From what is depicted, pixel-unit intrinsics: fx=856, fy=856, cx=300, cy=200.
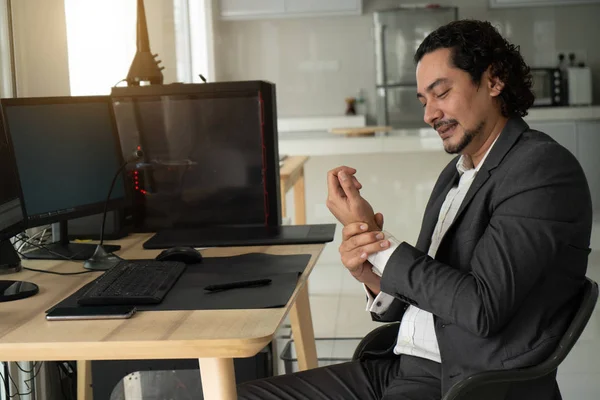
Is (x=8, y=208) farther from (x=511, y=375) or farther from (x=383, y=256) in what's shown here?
(x=511, y=375)

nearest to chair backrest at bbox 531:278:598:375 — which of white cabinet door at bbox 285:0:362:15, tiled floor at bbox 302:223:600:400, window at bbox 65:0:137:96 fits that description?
tiled floor at bbox 302:223:600:400

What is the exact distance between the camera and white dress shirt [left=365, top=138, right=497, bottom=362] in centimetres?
179

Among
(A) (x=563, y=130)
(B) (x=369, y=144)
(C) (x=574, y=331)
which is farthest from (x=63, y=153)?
(A) (x=563, y=130)

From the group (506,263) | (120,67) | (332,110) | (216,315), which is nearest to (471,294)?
(506,263)

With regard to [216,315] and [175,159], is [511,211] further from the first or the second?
[175,159]

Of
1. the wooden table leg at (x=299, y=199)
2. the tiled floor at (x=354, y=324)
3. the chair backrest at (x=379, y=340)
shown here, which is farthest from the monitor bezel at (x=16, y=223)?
the wooden table leg at (x=299, y=199)

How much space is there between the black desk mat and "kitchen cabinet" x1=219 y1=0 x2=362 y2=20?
5.37 m

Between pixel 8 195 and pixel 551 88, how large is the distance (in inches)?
241

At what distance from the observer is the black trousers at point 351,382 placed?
70.7 inches

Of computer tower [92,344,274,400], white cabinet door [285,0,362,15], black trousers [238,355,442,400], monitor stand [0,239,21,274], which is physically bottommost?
computer tower [92,344,274,400]

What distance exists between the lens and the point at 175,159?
2664mm

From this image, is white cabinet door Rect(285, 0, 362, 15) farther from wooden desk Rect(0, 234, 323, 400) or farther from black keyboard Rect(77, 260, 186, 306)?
wooden desk Rect(0, 234, 323, 400)

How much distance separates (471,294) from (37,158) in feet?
3.89

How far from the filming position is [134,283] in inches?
70.4
